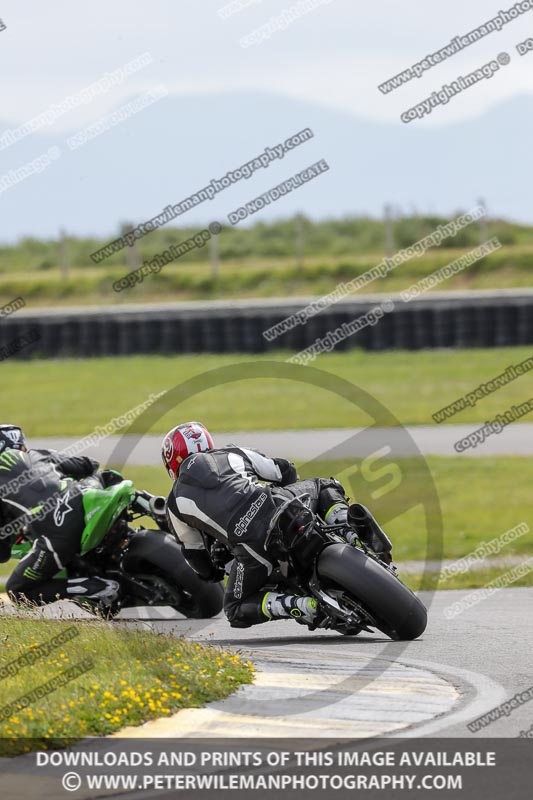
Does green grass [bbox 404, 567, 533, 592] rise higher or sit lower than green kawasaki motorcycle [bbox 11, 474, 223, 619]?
lower

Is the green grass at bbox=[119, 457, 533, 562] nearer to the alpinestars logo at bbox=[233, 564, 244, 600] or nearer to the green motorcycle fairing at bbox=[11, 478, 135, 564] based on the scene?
the green motorcycle fairing at bbox=[11, 478, 135, 564]

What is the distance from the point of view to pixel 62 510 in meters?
10.0

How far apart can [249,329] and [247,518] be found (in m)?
19.4

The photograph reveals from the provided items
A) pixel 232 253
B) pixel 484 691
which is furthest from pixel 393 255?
pixel 484 691

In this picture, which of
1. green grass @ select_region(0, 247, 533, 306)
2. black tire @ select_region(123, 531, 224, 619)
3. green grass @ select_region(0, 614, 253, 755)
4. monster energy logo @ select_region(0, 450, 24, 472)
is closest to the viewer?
green grass @ select_region(0, 614, 253, 755)

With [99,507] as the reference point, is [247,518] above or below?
below

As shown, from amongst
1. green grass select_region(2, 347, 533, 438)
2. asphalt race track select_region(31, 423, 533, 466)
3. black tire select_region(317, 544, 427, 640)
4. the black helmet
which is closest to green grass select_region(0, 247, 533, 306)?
green grass select_region(2, 347, 533, 438)

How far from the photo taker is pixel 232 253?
135ft

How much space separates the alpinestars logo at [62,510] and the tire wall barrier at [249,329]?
17.1 meters

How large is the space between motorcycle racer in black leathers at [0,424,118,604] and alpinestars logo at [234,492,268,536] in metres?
1.87

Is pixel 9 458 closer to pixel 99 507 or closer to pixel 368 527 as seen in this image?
pixel 99 507

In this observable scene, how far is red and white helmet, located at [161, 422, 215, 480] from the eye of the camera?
894 centimetres

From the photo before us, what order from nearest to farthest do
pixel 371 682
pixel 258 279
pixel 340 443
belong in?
pixel 371 682
pixel 340 443
pixel 258 279

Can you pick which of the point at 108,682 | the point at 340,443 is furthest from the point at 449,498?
the point at 108,682
